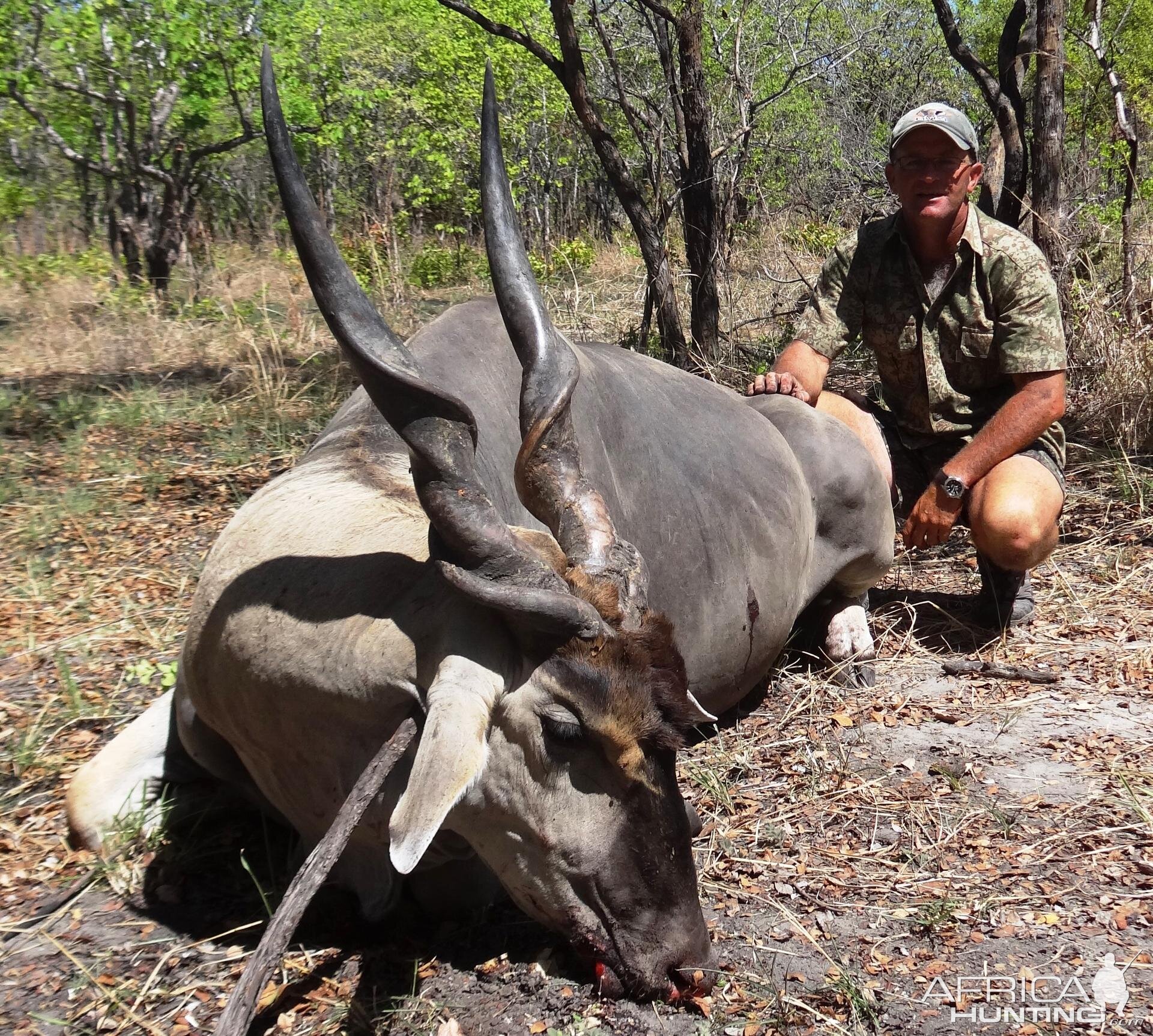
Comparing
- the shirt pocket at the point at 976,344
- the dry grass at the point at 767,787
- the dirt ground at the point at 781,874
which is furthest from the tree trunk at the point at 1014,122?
the dirt ground at the point at 781,874

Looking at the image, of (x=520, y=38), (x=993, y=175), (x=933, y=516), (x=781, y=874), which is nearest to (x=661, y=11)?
(x=520, y=38)

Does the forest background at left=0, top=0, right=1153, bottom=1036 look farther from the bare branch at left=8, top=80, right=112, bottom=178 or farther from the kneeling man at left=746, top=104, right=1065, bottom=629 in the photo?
the kneeling man at left=746, top=104, right=1065, bottom=629

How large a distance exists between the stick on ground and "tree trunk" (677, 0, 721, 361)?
522 cm

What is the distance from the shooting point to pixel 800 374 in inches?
194

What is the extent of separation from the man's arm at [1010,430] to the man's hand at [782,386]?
2.27ft

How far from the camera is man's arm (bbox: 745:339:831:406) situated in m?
4.88

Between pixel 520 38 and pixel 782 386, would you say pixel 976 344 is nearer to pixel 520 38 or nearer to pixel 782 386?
pixel 782 386

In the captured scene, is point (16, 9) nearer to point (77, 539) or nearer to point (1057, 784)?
point (77, 539)

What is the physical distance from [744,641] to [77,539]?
329 centimetres

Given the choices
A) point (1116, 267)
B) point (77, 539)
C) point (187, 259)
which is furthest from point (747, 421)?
point (187, 259)

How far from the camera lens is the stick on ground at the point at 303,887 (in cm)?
207

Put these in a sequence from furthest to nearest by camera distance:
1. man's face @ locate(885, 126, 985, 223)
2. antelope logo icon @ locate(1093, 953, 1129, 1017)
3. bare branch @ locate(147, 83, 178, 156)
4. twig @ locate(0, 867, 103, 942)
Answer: bare branch @ locate(147, 83, 178, 156) → man's face @ locate(885, 126, 985, 223) → twig @ locate(0, 867, 103, 942) → antelope logo icon @ locate(1093, 953, 1129, 1017)

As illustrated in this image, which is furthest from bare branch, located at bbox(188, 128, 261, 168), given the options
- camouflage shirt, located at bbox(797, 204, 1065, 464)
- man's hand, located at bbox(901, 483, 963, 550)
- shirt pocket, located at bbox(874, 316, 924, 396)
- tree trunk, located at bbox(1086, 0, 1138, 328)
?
man's hand, located at bbox(901, 483, 963, 550)

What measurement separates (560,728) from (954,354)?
3.12 meters
